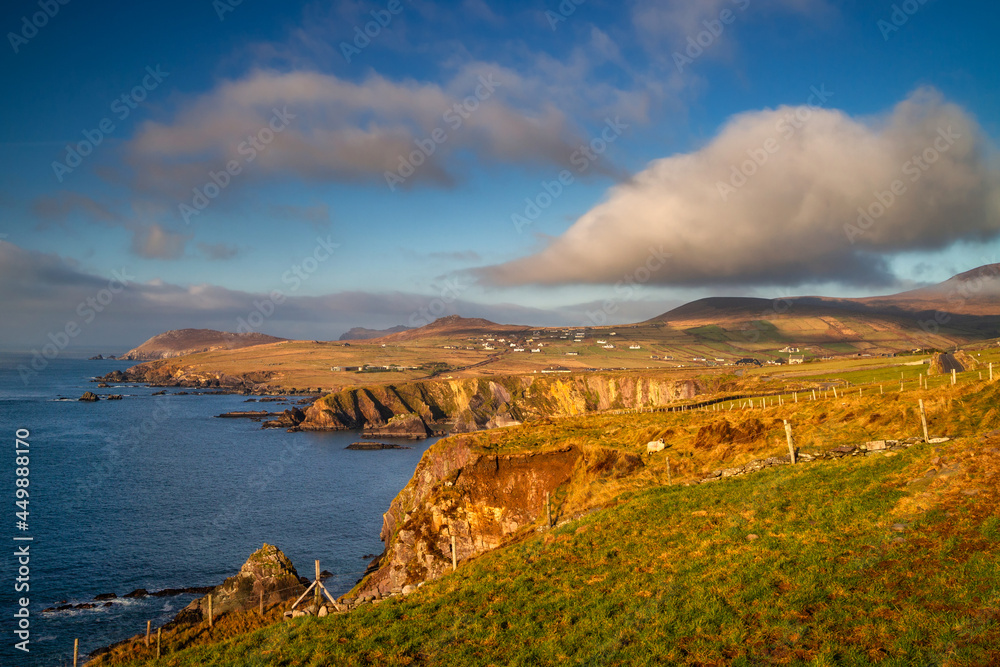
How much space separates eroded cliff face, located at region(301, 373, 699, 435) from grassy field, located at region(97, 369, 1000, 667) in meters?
135

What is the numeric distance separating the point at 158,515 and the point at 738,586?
77572 millimetres

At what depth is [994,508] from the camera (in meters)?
15.6

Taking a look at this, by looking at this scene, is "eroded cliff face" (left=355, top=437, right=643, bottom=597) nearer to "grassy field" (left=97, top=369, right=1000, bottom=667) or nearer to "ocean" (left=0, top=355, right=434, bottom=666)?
"ocean" (left=0, top=355, right=434, bottom=666)

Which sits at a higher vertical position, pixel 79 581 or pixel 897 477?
pixel 897 477

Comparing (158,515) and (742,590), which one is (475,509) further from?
(158,515)

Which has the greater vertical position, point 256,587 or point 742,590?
point 742,590

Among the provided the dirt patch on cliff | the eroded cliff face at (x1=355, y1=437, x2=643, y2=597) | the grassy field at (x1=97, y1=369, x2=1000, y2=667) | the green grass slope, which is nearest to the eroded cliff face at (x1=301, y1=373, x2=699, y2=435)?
the eroded cliff face at (x1=355, y1=437, x2=643, y2=597)

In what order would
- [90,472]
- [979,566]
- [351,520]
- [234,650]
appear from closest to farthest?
[979,566]
[234,650]
[351,520]
[90,472]

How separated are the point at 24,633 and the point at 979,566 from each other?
54734mm

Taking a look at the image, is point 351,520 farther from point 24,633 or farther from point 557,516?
point 557,516

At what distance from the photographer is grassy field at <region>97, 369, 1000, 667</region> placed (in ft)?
40.5

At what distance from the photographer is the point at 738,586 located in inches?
599

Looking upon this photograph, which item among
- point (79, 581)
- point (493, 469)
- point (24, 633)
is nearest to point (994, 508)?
point (493, 469)

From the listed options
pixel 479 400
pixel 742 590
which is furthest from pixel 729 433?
pixel 479 400
